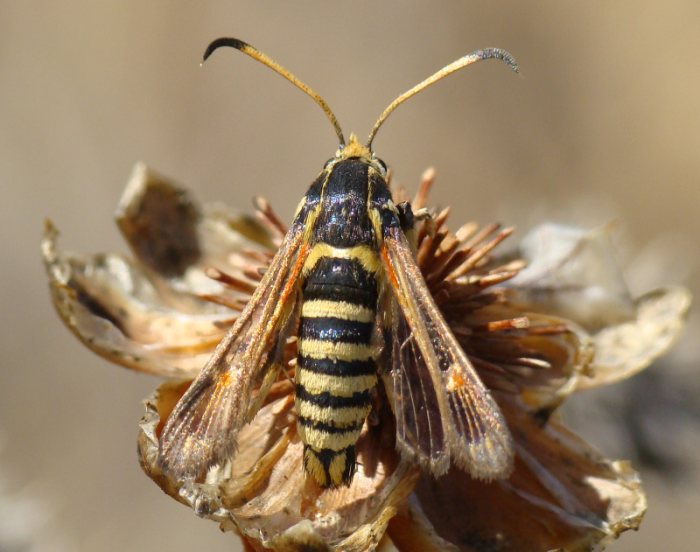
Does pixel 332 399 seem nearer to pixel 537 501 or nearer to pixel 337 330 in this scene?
pixel 337 330

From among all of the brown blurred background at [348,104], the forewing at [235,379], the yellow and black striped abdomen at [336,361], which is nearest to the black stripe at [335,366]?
the yellow and black striped abdomen at [336,361]

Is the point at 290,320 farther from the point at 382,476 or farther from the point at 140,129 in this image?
the point at 140,129

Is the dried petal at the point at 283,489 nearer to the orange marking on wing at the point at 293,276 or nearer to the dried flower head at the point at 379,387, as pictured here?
the dried flower head at the point at 379,387

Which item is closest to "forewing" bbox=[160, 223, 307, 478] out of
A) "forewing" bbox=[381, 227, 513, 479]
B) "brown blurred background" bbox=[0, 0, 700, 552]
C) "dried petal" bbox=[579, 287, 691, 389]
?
"forewing" bbox=[381, 227, 513, 479]

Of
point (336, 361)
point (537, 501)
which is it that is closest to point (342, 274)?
point (336, 361)

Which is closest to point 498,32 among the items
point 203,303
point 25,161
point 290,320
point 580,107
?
point 580,107

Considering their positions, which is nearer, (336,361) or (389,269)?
(336,361)
